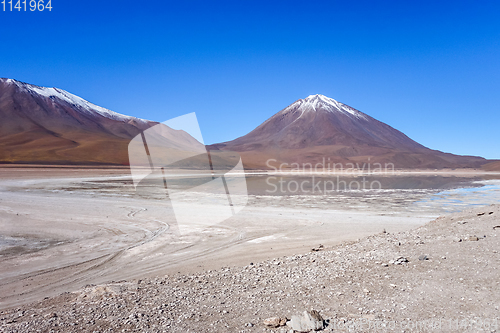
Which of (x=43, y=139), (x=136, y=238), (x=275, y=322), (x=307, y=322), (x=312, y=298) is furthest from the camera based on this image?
(x=43, y=139)

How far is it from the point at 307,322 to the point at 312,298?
3.45ft

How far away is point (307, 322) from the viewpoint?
14.1ft

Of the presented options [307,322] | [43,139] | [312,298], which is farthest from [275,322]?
[43,139]

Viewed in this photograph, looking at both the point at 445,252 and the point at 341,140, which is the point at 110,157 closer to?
the point at 445,252

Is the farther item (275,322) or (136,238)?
(136,238)

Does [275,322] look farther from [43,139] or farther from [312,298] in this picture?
[43,139]

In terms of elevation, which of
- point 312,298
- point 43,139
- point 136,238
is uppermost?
point 43,139

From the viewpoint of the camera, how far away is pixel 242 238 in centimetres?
1111

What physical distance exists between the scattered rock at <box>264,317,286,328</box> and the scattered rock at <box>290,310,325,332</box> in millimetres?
145

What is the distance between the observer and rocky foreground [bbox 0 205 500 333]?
4414 mm

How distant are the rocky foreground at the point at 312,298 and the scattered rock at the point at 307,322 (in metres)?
0.02

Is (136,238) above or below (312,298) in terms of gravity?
below

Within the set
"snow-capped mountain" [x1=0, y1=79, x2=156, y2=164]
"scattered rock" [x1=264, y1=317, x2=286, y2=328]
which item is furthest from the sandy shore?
"snow-capped mountain" [x1=0, y1=79, x2=156, y2=164]

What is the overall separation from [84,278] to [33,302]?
1.49m
